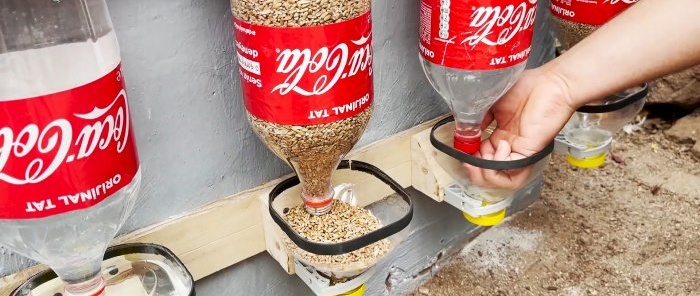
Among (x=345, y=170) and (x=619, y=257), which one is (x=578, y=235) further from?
(x=345, y=170)

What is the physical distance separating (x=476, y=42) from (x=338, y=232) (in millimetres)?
248

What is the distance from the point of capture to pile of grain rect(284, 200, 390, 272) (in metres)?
0.70

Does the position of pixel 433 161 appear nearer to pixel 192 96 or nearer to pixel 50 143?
pixel 192 96

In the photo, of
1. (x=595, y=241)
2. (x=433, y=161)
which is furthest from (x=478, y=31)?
(x=595, y=241)

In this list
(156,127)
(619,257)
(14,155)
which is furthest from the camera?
(619,257)

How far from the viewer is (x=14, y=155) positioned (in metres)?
0.47

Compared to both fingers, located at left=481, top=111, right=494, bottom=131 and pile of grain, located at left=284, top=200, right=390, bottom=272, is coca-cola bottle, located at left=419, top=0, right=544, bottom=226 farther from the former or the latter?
pile of grain, located at left=284, top=200, right=390, bottom=272

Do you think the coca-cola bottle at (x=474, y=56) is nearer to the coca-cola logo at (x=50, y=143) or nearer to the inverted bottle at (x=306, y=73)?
Result: the inverted bottle at (x=306, y=73)

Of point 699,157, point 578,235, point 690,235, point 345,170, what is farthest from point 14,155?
point 699,157

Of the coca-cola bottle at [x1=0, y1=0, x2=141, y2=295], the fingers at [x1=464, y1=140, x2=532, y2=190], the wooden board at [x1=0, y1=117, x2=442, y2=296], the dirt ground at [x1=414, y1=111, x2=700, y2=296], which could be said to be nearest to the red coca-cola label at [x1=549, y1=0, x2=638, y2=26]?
the fingers at [x1=464, y1=140, x2=532, y2=190]

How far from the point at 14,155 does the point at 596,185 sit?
1121 mm

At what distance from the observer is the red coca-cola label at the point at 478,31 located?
0.69 meters

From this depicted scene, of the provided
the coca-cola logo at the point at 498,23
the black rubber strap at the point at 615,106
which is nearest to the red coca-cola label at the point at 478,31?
the coca-cola logo at the point at 498,23

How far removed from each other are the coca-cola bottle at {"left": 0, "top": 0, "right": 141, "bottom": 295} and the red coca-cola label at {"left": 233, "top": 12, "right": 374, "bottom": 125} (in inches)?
5.0
